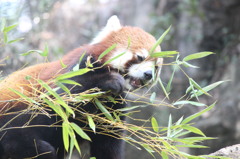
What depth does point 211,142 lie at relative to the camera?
682 cm

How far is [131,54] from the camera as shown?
331 centimetres

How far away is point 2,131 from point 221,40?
6.85 meters

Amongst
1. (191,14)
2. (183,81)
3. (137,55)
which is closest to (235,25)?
(191,14)

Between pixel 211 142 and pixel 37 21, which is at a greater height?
pixel 37 21

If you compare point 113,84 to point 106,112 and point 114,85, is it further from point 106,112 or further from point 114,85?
point 106,112

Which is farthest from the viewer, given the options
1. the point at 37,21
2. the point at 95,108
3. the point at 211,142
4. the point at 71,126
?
the point at 37,21

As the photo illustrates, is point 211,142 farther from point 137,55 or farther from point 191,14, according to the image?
point 137,55

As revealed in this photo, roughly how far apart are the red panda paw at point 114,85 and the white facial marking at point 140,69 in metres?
0.26

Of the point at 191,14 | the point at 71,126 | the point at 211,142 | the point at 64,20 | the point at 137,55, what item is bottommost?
the point at 211,142

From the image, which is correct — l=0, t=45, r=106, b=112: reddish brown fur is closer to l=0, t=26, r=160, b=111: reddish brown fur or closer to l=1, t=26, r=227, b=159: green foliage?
l=0, t=26, r=160, b=111: reddish brown fur

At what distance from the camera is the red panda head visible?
3143 mm

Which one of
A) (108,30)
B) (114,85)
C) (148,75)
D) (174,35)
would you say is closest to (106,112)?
(114,85)

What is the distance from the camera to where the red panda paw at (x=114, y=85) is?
2.84 metres

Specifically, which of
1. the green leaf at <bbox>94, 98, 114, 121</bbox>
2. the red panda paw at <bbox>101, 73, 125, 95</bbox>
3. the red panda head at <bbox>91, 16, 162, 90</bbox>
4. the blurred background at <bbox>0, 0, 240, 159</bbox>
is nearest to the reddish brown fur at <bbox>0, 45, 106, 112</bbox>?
the red panda head at <bbox>91, 16, 162, 90</bbox>
